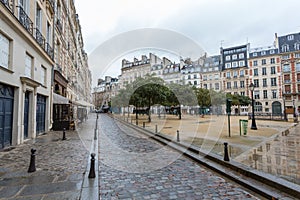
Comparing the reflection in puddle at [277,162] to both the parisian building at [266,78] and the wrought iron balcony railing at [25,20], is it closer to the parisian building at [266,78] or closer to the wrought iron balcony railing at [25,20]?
the wrought iron balcony railing at [25,20]

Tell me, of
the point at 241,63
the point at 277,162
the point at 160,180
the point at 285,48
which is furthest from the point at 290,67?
the point at 160,180

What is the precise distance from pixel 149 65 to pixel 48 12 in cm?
5702

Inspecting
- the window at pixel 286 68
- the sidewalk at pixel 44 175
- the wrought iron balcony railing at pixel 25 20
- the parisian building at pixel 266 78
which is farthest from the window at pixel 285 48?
the sidewalk at pixel 44 175

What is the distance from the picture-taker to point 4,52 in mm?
7938

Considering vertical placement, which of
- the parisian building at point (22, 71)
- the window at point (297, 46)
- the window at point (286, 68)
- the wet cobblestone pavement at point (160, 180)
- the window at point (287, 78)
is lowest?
the wet cobblestone pavement at point (160, 180)

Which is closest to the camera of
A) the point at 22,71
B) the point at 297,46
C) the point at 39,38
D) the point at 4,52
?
the point at 4,52

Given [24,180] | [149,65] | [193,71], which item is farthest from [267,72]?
[24,180]

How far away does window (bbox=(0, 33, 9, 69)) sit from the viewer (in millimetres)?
7688

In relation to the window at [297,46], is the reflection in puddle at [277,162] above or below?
below

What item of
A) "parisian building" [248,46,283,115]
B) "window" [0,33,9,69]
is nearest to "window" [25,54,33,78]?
"window" [0,33,9,69]

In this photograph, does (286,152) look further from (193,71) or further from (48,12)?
(193,71)

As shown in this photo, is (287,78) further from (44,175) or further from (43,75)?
(44,175)

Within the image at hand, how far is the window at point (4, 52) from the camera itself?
769 cm

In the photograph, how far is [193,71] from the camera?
65562 mm
